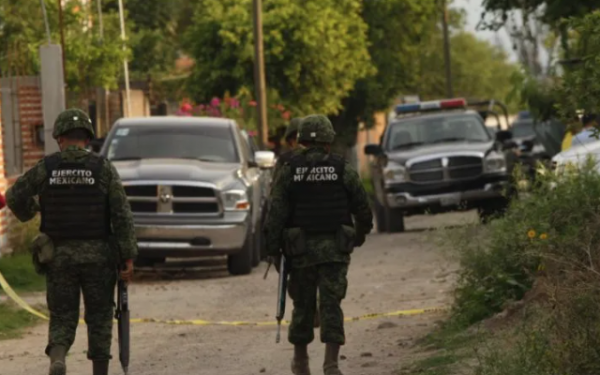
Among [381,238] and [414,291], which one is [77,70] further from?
[414,291]

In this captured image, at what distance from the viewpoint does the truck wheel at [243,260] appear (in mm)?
20891

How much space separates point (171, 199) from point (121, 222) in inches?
362

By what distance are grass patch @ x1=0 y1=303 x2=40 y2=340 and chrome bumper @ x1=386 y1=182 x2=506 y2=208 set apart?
11.1m

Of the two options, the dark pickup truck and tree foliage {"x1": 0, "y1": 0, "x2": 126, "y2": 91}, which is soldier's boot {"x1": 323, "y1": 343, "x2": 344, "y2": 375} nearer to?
the dark pickup truck

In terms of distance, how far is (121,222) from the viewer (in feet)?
35.1

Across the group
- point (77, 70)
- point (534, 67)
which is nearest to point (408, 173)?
point (534, 67)

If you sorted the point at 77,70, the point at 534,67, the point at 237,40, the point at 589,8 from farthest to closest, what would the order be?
1. the point at 237,40
2. the point at 77,70
3. the point at 534,67
4. the point at 589,8

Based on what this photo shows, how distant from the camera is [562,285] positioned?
10.1 meters

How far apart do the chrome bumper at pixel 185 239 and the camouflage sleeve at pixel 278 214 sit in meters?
8.61

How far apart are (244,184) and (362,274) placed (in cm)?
179

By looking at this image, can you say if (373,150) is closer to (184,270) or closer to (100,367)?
(184,270)

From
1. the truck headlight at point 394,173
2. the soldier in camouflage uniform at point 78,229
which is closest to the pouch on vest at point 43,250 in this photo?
the soldier in camouflage uniform at point 78,229

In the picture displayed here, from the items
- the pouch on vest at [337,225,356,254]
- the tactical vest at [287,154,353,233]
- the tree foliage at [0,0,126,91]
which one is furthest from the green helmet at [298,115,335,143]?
the tree foliage at [0,0,126,91]

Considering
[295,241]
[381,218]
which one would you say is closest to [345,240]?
[295,241]
